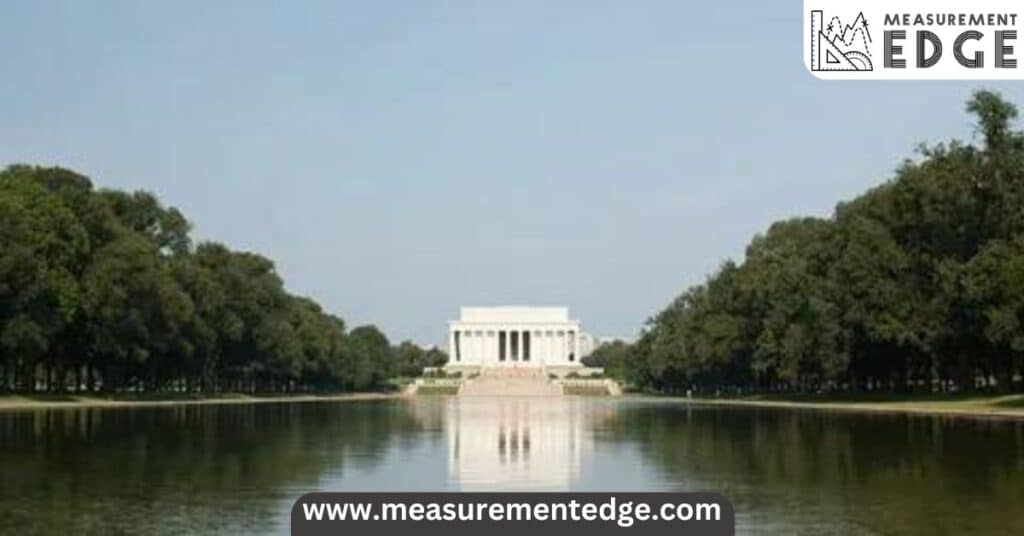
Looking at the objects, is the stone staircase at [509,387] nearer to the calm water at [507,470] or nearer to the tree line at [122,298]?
the tree line at [122,298]

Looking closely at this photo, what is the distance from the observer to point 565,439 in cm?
4059

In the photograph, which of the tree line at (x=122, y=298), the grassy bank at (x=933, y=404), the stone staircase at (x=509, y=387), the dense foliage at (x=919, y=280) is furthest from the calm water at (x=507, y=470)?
the stone staircase at (x=509, y=387)

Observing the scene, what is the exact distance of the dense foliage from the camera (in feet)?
229

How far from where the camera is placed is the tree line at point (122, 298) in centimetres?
7312

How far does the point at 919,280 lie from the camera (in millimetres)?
76125

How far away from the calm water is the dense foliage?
2180 centimetres

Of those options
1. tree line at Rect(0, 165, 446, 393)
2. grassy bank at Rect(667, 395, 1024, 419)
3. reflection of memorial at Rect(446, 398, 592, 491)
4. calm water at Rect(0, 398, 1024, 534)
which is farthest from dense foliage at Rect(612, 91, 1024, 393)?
tree line at Rect(0, 165, 446, 393)

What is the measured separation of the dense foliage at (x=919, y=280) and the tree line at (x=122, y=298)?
39.8m

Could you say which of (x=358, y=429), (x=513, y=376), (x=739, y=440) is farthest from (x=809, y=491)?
(x=513, y=376)

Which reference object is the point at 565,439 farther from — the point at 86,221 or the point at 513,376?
the point at 513,376

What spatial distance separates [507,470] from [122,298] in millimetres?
57525

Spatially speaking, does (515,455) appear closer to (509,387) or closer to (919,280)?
(919,280)

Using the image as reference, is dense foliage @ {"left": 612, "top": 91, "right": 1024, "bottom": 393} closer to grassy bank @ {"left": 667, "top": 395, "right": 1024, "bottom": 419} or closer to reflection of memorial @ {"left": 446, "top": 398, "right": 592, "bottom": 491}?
grassy bank @ {"left": 667, "top": 395, "right": 1024, "bottom": 419}

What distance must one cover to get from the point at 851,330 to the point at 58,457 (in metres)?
60.2
